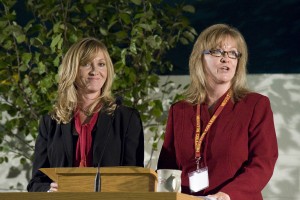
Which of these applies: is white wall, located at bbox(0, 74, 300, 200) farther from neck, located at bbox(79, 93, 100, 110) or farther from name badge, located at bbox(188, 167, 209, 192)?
name badge, located at bbox(188, 167, 209, 192)

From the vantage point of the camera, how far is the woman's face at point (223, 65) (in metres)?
3.04

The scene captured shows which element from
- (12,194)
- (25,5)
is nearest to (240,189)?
(12,194)

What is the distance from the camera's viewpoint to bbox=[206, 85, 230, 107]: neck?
3104 millimetres

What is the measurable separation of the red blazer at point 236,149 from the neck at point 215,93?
0.03 metres

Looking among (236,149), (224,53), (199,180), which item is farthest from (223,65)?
(199,180)

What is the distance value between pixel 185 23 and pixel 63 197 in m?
2.62

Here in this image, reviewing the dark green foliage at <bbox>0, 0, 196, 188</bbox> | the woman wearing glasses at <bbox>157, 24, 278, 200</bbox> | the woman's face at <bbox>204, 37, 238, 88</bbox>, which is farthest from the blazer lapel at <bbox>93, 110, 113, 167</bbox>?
the dark green foliage at <bbox>0, 0, 196, 188</bbox>

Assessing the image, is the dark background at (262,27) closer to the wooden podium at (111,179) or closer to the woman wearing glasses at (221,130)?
the woman wearing glasses at (221,130)

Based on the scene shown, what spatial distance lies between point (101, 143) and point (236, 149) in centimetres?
60

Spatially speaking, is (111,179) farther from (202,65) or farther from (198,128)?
(202,65)

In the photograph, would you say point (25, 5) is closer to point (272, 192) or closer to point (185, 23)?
point (185, 23)

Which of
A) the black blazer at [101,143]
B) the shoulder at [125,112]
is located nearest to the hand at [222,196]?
the black blazer at [101,143]

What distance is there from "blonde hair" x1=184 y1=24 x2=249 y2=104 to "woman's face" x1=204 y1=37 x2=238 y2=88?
25 millimetres

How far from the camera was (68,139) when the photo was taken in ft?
10.3
